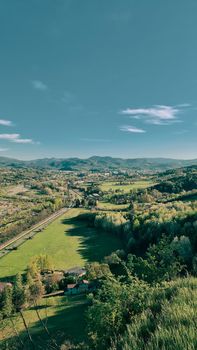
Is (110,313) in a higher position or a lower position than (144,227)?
higher

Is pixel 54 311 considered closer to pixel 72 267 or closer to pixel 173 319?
pixel 72 267

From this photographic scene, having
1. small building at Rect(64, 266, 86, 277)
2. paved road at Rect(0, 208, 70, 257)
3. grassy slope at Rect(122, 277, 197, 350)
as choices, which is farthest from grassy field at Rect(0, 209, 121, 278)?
grassy slope at Rect(122, 277, 197, 350)

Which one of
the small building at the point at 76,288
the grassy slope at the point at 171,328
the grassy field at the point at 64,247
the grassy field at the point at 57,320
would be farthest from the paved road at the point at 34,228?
the grassy slope at the point at 171,328

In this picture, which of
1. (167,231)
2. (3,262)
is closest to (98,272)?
(167,231)

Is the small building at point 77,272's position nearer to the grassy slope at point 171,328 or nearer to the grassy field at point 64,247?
the grassy field at point 64,247

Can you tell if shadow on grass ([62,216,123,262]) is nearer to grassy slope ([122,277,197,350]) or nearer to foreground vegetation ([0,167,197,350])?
foreground vegetation ([0,167,197,350])

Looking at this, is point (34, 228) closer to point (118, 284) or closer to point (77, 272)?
point (77, 272)
